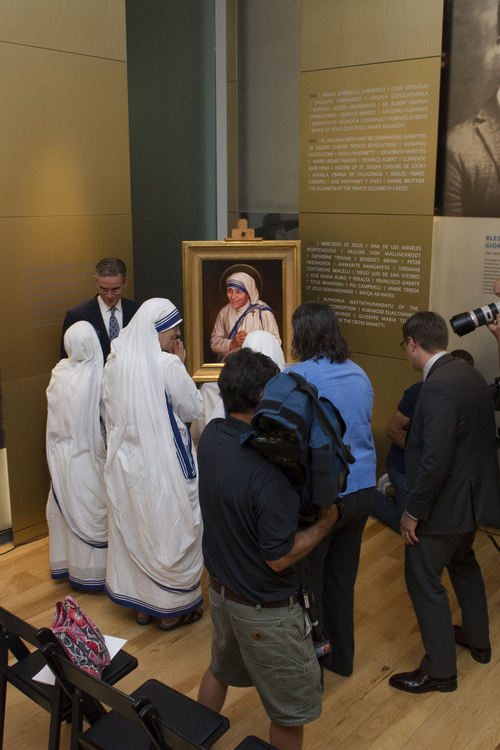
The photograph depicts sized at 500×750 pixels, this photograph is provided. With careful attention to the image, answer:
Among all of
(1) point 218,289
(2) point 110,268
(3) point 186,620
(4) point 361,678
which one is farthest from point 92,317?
(4) point 361,678

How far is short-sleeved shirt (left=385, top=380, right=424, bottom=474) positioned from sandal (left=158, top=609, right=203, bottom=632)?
1.55 m

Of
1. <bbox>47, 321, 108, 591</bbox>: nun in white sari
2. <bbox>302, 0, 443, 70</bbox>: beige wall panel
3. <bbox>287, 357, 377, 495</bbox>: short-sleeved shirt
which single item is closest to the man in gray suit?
<bbox>302, 0, 443, 70</bbox>: beige wall panel

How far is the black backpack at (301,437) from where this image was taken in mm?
2035

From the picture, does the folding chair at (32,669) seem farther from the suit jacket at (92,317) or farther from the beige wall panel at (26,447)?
the suit jacket at (92,317)

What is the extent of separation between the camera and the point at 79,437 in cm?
403

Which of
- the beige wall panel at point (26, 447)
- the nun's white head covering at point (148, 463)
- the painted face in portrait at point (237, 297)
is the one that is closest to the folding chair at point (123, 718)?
the nun's white head covering at point (148, 463)

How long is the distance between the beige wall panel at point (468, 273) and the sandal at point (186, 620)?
254 cm

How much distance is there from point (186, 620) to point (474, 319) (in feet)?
7.64

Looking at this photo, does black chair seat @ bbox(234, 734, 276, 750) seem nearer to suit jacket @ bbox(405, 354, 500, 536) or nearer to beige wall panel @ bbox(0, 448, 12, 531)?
suit jacket @ bbox(405, 354, 500, 536)

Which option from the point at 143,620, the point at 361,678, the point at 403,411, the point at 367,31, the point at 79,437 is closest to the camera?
the point at 361,678

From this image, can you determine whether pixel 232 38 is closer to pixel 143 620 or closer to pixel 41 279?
pixel 41 279

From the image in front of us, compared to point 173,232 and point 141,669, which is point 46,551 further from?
point 173,232

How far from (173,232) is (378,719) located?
4.41 metres

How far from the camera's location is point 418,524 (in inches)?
123
